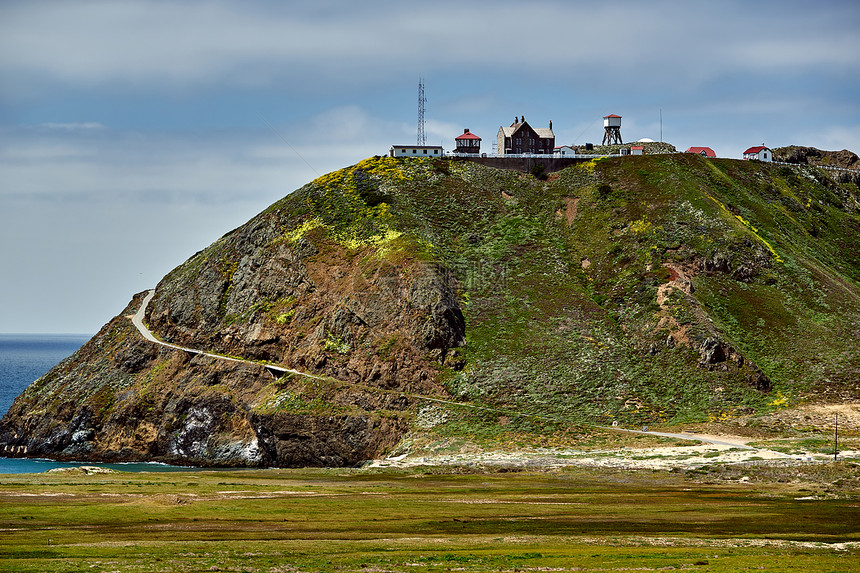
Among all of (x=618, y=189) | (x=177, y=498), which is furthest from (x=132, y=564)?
(x=618, y=189)

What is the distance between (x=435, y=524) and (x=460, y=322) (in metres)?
65.4

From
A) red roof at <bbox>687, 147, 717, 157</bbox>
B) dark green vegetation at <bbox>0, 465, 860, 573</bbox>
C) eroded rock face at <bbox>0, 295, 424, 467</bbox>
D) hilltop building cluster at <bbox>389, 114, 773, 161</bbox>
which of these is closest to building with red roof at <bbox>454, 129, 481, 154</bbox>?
hilltop building cluster at <bbox>389, 114, 773, 161</bbox>

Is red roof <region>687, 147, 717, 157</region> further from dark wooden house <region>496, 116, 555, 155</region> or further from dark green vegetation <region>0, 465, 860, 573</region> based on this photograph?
dark green vegetation <region>0, 465, 860, 573</region>

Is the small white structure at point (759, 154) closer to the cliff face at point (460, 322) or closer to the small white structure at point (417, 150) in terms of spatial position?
the cliff face at point (460, 322)

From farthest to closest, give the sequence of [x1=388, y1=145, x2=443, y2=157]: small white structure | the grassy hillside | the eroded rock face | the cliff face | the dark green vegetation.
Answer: [x1=388, y1=145, x2=443, y2=157]: small white structure < the grassy hillside < the cliff face < the eroded rock face < the dark green vegetation

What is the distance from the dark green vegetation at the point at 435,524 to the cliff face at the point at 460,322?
91.5 feet

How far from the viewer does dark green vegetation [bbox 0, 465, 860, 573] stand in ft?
128

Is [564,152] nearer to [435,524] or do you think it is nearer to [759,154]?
[759,154]

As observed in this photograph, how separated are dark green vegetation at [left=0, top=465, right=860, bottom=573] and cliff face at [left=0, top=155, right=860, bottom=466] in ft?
91.5

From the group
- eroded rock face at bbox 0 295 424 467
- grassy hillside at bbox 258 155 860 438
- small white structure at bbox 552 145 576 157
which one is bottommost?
eroded rock face at bbox 0 295 424 467

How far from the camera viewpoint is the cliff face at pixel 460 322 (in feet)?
339

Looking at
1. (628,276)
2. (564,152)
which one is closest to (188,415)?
(628,276)

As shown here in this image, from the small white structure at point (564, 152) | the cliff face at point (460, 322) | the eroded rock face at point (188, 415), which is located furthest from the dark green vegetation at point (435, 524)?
the small white structure at point (564, 152)

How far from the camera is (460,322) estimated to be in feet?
379
